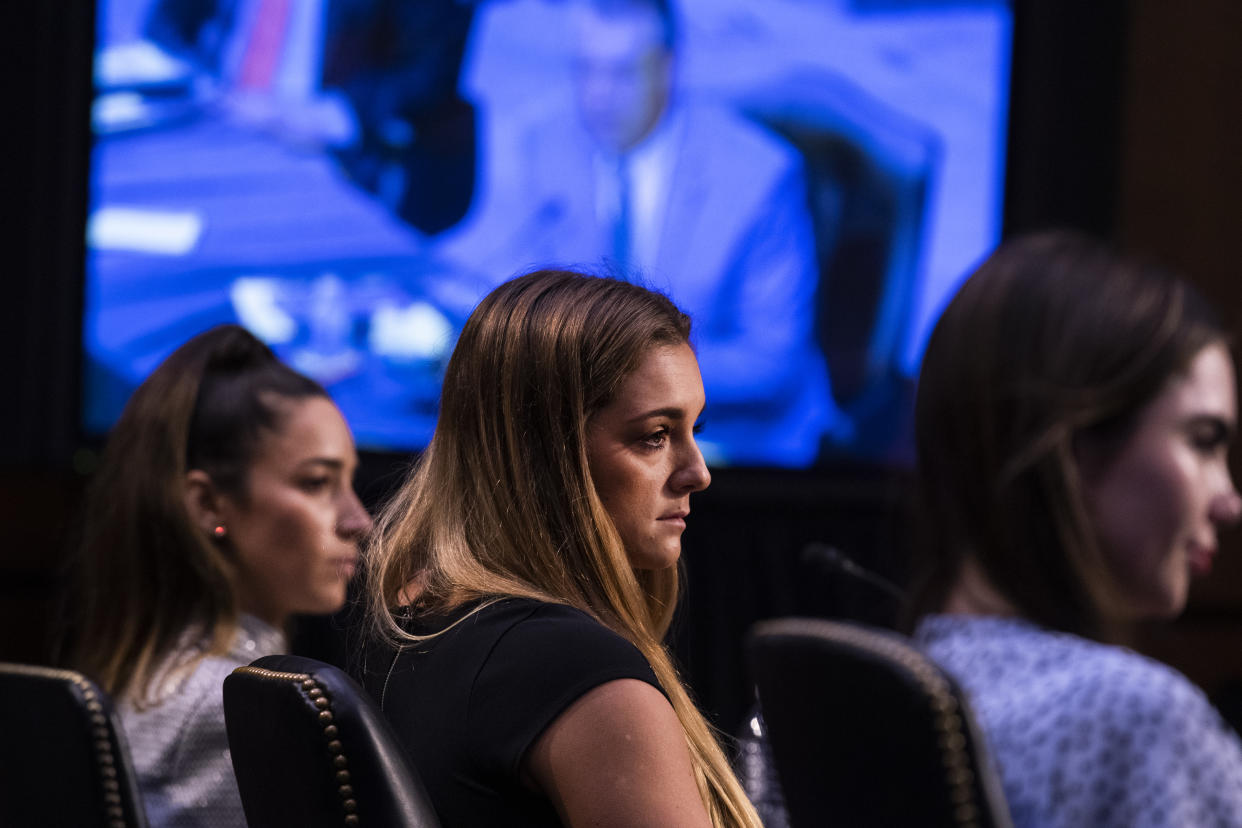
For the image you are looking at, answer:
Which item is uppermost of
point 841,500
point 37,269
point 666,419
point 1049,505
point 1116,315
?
point 1116,315

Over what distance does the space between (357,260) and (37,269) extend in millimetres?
956

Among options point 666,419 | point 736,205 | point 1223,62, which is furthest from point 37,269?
point 1223,62

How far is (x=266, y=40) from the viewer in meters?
3.83

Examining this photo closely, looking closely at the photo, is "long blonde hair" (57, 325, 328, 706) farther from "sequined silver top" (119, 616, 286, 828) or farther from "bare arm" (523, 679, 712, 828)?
"bare arm" (523, 679, 712, 828)

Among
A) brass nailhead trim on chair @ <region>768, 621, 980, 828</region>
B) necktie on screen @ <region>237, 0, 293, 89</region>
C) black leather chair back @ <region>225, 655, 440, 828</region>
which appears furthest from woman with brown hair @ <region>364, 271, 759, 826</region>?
necktie on screen @ <region>237, 0, 293, 89</region>

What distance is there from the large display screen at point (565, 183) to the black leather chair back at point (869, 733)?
2833 millimetres

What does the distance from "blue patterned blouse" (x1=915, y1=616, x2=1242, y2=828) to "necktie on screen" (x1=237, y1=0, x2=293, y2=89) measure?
3.35 metres

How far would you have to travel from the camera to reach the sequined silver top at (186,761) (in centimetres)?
181

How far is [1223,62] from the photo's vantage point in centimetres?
405

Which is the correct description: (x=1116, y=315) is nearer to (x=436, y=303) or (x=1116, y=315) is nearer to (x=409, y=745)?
(x=409, y=745)

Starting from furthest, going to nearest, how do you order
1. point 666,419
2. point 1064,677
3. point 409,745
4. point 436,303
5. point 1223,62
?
point 1223,62
point 436,303
point 666,419
point 409,745
point 1064,677

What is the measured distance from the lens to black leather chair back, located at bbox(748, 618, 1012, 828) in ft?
2.74

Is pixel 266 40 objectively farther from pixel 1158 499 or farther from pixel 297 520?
pixel 1158 499

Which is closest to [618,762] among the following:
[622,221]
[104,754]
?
[104,754]
